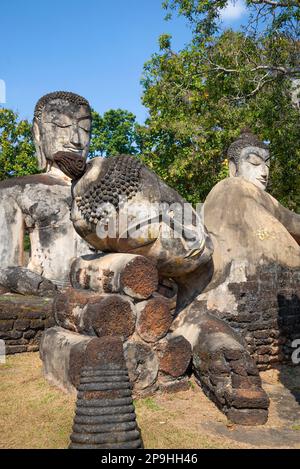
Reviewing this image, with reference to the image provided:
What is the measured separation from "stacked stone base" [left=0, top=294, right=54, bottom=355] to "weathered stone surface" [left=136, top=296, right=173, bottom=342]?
8.61ft

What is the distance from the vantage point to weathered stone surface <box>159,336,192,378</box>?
A: 194 inches

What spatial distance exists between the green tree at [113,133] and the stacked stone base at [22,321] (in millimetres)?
17513

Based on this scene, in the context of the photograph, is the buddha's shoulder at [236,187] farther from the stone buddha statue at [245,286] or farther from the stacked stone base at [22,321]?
the stacked stone base at [22,321]

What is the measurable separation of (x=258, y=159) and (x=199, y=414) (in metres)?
3.64

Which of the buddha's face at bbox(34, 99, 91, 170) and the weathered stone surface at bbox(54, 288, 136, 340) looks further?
the buddha's face at bbox(34, 99, 91, 170)

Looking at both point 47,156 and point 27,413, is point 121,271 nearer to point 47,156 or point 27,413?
point 27,413

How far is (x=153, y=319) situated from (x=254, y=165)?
3030 millimetres

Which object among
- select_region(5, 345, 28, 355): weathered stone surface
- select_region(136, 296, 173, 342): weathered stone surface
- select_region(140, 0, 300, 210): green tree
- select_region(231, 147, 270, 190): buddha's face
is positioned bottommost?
select_region(5, 345, 28, 355): weathered stone surface

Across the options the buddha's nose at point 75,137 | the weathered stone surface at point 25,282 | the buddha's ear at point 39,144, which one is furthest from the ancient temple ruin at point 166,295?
the buddha's ear at point 39,144

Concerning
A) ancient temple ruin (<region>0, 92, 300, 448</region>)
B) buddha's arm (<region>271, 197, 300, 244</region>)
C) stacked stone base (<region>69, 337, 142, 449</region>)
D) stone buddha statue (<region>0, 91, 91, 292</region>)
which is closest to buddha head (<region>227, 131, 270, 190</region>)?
buddha's arm (<region>271, 197, 300, 244</region>)

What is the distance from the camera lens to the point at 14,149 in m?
20.5

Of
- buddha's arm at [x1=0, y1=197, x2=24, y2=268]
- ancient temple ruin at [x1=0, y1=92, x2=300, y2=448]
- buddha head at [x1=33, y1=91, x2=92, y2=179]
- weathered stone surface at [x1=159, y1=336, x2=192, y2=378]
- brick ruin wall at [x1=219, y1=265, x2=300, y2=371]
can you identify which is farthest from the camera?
buddha head at [x1=33, y1=91, x2=92, y2=179]

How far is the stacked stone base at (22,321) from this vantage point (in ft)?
22.7

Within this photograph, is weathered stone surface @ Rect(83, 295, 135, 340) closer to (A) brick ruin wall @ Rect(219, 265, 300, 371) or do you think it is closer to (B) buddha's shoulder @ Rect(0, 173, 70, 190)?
(A) brick ruin wall @ Rect(219, 265, 300, 371)
